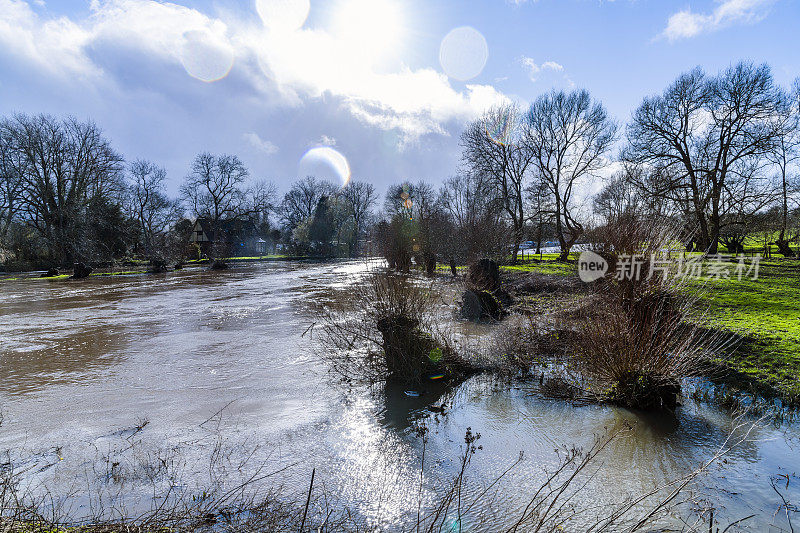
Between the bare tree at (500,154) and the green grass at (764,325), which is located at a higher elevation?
the bare tree at (500,154)

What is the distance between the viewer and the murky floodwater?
14.9ft

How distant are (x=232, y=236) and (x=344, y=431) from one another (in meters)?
67.8

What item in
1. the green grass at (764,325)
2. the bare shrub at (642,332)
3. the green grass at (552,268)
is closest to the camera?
the bare shrub at (642,332)

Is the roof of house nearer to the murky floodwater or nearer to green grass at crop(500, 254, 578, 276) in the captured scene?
green grass at crop(500, 254, 578, 276)

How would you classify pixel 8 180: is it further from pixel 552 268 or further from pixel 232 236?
pixel 552 268

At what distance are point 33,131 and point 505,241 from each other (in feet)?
144

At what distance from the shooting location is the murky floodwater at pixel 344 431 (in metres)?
4.55

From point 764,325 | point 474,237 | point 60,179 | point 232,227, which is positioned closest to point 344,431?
point 764,325

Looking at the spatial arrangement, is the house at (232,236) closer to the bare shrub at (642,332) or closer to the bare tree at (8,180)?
the bare tree at (8,180)

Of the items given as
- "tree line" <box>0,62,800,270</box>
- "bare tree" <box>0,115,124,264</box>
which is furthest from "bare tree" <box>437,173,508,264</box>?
"bare tree" <box>0,115,124,264</box>

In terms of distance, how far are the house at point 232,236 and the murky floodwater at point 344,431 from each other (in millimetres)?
56288

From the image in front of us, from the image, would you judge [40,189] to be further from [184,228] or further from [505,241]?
[505,241]

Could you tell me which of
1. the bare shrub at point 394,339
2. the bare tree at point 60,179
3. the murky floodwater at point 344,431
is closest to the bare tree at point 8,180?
the bare tree at point 60,179

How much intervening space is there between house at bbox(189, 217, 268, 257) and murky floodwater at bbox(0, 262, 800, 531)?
2216 inches
